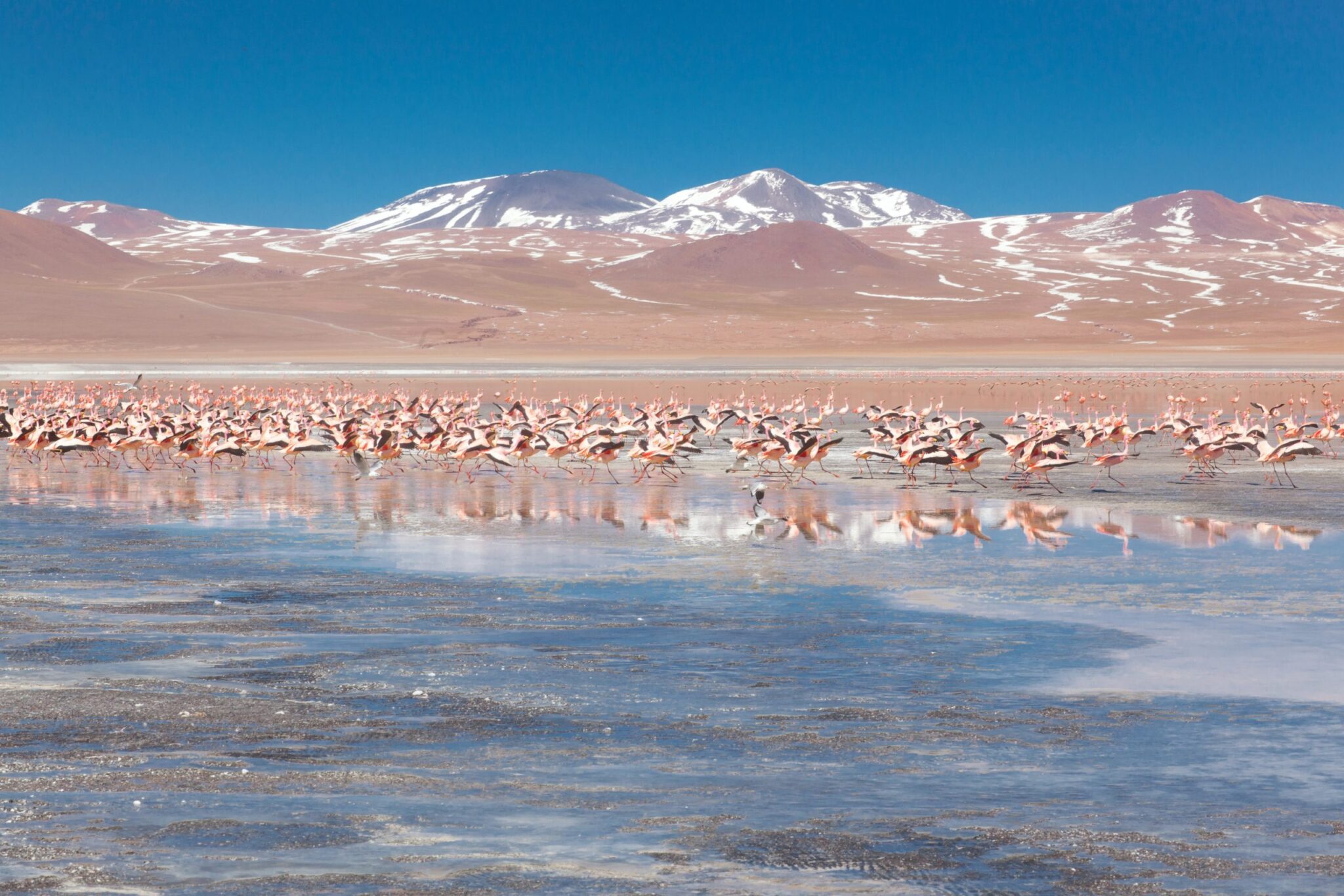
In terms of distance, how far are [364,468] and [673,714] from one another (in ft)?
42.1

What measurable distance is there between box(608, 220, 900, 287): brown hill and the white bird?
147723mm

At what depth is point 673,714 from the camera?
23.0 feet

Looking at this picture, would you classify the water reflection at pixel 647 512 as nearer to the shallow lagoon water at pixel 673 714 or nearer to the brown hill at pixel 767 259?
the shallow lagoon water at pixel 673 714

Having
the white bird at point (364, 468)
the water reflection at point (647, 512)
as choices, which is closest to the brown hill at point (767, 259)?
the white bird at point (364, 468)

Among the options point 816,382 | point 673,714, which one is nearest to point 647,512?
point 673,714

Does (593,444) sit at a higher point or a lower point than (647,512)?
higher

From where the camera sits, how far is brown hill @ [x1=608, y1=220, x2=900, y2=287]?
17488cm

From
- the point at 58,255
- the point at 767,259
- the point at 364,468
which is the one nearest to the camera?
the point at 364,468

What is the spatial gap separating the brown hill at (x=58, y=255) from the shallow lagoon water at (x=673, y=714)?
5923 inches

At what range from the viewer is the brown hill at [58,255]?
518 ft

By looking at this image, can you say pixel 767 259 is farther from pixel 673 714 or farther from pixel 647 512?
pixel 673 714

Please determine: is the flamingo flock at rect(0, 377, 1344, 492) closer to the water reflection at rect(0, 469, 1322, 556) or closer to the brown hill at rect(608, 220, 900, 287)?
the water reflection at rect(0, 469, 1322, 556)

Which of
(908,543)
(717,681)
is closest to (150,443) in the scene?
(908,543)

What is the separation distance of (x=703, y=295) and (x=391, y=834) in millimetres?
143613
